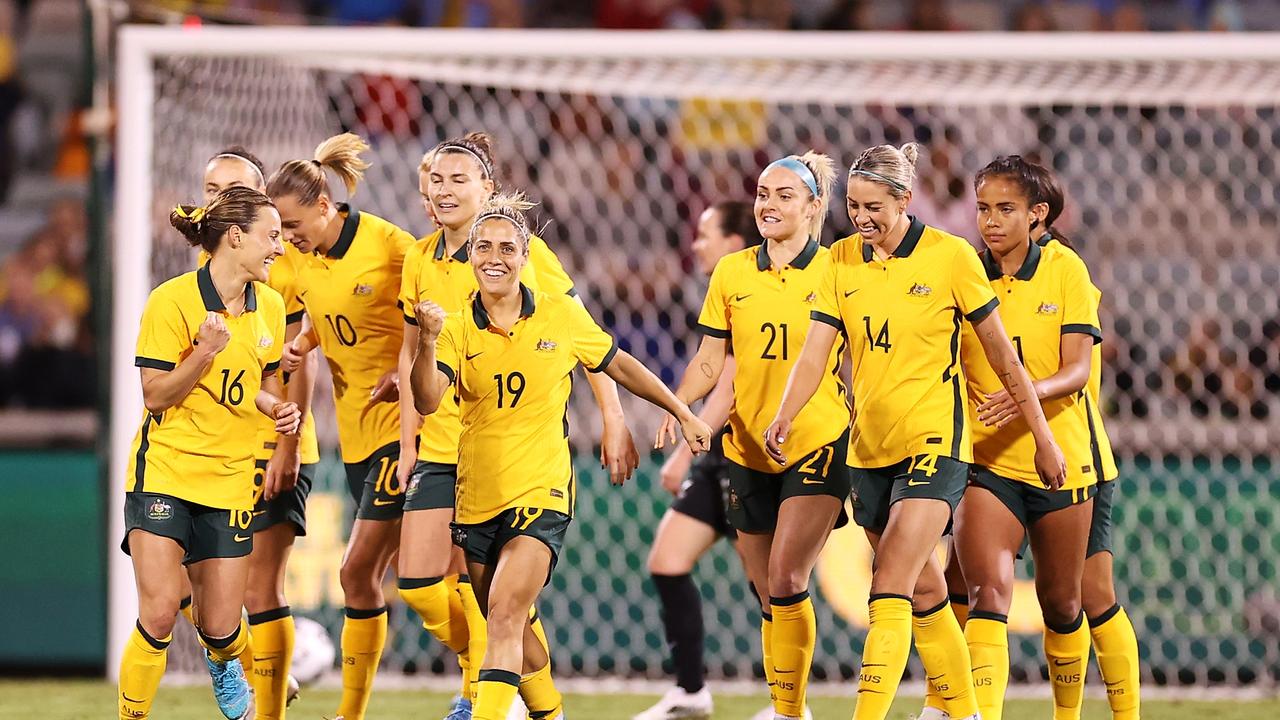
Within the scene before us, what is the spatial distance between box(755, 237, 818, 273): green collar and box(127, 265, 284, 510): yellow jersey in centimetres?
181

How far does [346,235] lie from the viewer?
6.13 m

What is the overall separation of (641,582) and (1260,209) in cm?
464

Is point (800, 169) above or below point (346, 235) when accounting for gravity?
above

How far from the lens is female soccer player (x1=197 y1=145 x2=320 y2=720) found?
19.4ft

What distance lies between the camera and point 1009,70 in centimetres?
851

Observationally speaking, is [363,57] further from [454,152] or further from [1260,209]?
[1260,209]

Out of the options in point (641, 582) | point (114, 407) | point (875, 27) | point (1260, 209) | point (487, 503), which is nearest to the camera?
point (487, 503)

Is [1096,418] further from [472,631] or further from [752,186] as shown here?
[752,186]

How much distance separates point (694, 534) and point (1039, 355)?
1.94 meters

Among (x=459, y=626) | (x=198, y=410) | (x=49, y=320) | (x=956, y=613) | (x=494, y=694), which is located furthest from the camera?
(x=49, y=320)

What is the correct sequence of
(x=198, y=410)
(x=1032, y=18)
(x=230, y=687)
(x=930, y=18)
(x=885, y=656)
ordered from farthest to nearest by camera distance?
(x=930, y=18) < (x=1032, y=18) < (x=230, y=687) < (x=198, y=410) < (x=885, y=656)

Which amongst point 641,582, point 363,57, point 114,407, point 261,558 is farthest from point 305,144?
point 261,558

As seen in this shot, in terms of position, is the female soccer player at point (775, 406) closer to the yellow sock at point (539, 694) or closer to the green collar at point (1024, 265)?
the green collar at point (1024, 265)

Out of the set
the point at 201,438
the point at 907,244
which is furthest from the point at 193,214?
the point at 907,244
